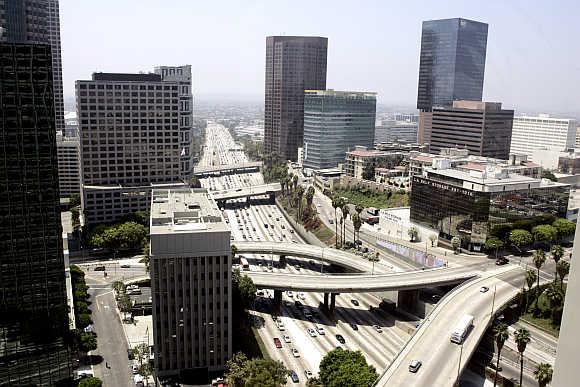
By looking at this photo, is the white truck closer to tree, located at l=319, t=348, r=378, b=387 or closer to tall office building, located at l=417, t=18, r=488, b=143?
tree, located at l=319, t=348, r=378, b=387

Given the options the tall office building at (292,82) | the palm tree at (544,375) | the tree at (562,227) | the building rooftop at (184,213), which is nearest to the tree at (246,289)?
the building rooftop at (184,213)

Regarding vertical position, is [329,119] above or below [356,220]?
above

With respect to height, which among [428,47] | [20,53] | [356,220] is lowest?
[356,220]

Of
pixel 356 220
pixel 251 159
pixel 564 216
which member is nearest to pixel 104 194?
pixel 356 220

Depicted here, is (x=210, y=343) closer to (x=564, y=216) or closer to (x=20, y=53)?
(x=20, y=53)

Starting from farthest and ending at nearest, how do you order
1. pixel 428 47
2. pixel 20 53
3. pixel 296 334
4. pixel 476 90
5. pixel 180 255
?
pixel 428 47, pixel 476 90, pixel 296 334, pixel 180 255, pixel 20 53

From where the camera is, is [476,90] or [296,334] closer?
[296,334]
